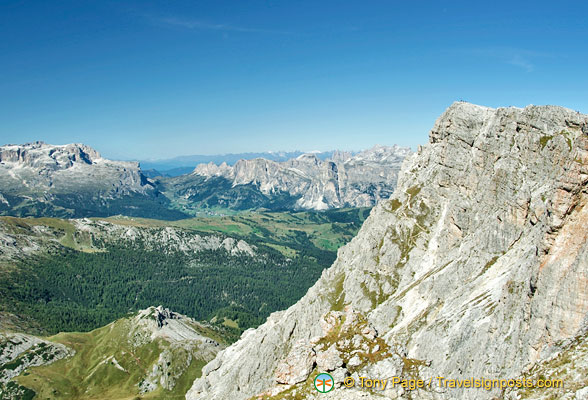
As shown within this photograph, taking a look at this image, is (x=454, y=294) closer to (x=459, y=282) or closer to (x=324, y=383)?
(x=459, y=282)

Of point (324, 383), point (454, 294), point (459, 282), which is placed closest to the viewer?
point (324, 383)

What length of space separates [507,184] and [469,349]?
55990mm

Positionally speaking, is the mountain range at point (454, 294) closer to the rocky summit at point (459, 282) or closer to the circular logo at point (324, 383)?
the rocky summit at point (459, 282)

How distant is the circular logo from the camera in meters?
55.4

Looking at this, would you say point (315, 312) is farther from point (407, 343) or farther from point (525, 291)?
point (525, 291)

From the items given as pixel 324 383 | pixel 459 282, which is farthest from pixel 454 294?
pixel 324 383

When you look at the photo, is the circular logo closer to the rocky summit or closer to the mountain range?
the mountain range

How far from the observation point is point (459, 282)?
9169 cm

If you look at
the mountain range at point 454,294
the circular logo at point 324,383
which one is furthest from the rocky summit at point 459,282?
the circular logo at point 324,383

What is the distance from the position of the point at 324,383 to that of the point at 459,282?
5068 centimetres

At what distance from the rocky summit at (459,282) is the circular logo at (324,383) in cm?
74

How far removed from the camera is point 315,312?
143 metres

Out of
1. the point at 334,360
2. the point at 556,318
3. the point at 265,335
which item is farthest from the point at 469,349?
the point at 265,335

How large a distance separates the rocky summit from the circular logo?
74 centimetres
